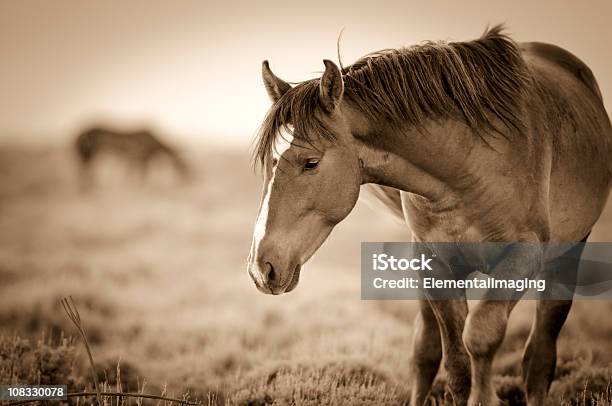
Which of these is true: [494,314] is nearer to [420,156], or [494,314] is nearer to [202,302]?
[420,156]

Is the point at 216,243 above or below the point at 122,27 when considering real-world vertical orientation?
below

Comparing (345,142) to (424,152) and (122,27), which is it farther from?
(122,27)

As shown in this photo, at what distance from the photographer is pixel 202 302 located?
6.16 metres

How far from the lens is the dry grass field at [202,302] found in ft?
11.6

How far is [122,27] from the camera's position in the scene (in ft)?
21.6

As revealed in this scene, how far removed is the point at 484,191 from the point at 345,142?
617 millimetres

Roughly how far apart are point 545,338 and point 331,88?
1936 mm

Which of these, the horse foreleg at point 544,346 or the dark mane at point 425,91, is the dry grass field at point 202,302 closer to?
the horse foreleg at point 544,346

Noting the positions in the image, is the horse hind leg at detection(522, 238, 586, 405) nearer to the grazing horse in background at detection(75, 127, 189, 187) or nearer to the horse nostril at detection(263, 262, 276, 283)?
the horse nostril at detection(263, 262, 276, 283)

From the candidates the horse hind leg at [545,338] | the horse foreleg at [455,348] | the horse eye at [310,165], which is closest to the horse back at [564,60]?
the horse hind leg at [545,338]

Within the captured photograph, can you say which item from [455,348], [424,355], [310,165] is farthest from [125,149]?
[310,165]

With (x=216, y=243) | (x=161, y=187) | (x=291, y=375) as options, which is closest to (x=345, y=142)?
(x=291, y=375)

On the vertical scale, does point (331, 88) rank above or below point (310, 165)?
above

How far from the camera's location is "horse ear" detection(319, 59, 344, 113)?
194cm
